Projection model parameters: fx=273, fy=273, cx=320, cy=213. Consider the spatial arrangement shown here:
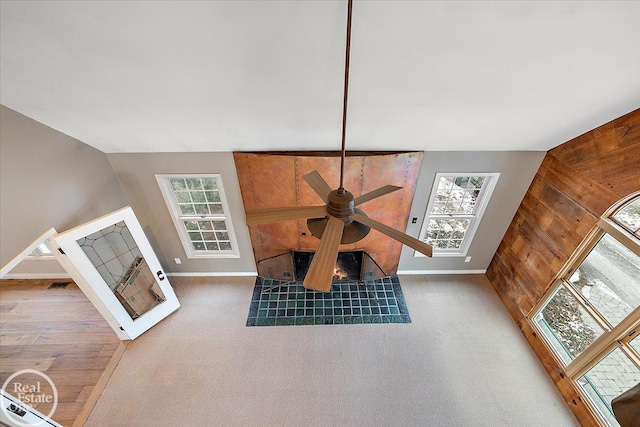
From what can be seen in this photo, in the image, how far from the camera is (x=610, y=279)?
2875 mm

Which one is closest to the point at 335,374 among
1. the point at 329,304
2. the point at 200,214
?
the point at 329,304

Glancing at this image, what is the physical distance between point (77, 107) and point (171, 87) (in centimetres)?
106

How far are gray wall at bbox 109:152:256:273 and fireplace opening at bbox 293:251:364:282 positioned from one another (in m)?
0.79

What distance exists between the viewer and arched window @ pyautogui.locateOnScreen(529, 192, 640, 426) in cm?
263

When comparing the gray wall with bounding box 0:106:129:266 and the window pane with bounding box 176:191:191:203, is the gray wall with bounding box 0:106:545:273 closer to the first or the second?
the gray wall with bounding box 0:106:129:266

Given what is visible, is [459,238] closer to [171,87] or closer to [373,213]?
[373,213]

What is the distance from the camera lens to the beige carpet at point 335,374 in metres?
3.07

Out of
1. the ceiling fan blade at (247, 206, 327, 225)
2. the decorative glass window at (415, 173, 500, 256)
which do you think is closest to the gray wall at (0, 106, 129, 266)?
the ceiling fan blade at (247, 206, 327, 225)

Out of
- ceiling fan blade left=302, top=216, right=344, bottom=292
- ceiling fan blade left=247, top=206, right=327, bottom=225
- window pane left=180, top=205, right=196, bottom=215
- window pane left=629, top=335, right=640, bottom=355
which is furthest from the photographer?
window pane left=180, top=205, right=196, bottom=215

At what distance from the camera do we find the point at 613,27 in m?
1.64

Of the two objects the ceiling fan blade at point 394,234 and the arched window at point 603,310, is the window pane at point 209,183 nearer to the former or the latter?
the ceiling fan blade at point 394,234

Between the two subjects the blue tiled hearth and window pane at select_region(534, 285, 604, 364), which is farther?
the blue tiled hearth

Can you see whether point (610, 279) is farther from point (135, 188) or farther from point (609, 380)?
point (135, 188)

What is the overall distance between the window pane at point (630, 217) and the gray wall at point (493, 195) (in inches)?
45.5
